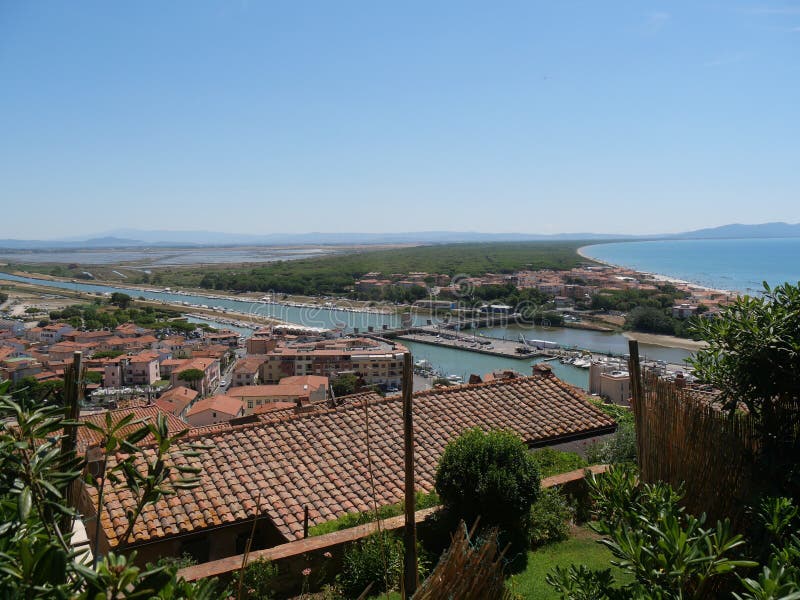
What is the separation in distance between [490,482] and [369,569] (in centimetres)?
81

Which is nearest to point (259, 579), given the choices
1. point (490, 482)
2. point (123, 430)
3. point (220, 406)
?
point (490, 482)

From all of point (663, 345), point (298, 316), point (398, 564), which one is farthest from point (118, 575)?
point (298, 316)

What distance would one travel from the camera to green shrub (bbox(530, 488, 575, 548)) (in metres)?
3.31

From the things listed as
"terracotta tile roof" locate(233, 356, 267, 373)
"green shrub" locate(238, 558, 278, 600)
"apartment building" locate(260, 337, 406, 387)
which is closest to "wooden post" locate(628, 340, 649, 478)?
"green shrub" locate(238, 558, 278, 600)

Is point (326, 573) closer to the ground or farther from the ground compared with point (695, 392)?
closer to the ground

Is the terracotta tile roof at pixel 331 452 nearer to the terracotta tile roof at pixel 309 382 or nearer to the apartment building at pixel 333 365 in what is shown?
the terracotta tile roof at pixel 309 382

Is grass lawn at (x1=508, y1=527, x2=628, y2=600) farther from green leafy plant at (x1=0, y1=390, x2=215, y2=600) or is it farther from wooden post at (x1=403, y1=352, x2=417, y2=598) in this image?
green leafy plant at (x1=0, y1=390, x2=215, y2=600)

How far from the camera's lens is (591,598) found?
1.49 metres

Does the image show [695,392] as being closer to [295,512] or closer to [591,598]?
[591,598]

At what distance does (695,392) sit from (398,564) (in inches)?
61.6

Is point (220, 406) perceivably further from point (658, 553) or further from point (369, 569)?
point (658, 553)

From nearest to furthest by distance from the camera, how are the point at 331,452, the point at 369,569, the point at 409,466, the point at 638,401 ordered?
the point at 409,466 < the point at 638,401 < the point at 369,569 < the point at 331,452

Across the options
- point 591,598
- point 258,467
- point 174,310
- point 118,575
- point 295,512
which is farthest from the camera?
point 174,310

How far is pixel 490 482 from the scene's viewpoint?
3188mm
